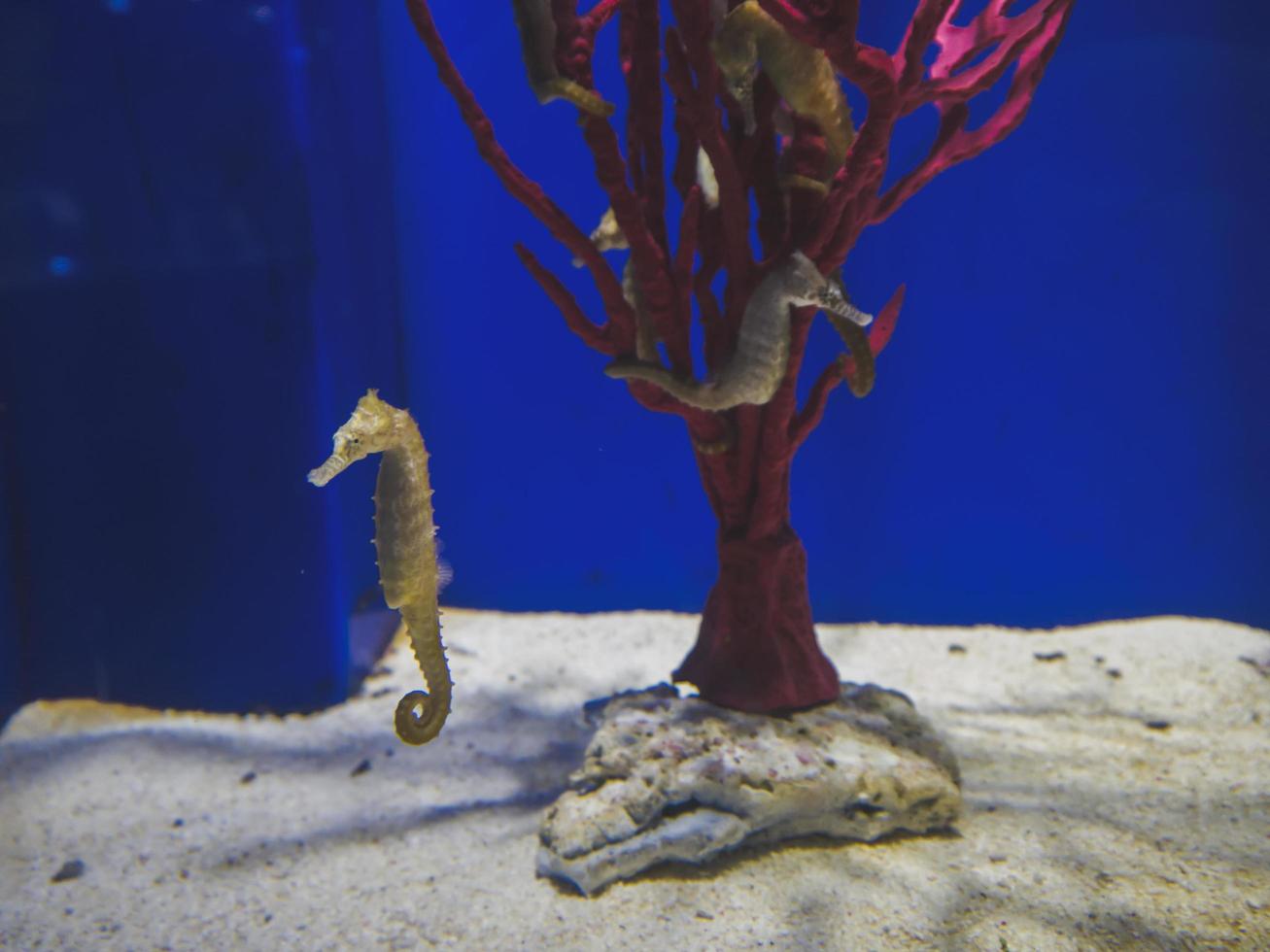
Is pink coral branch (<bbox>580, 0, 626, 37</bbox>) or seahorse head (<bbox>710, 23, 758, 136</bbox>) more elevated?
pink coral branch (<bbox>580, 0, 626, 37</bbox>)

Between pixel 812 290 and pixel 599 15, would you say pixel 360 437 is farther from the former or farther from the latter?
pixel 599 15

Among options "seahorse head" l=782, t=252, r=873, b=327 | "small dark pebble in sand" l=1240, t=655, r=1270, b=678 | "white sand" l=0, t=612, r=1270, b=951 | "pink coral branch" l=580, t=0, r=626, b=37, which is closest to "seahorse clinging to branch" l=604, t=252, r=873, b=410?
"seahorse head" l=782, t=252, r=873, b=327

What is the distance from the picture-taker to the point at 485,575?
15.6 ft

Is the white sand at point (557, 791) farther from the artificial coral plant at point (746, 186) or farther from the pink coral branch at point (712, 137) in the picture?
the pink coral branch at point (712, 137)

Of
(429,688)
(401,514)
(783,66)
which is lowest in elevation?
(429,688)

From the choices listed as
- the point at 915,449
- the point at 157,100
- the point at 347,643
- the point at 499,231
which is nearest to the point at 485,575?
the point at 347,643

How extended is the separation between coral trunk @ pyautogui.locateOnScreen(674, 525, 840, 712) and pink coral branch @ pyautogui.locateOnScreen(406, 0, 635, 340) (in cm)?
82

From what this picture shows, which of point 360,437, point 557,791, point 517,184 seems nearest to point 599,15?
point 517,184

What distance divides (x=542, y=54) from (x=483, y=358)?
2.42m

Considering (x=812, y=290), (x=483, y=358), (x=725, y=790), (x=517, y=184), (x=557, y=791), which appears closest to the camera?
(x=812, y=290)

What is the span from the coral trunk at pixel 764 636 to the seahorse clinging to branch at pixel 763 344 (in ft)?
1.97

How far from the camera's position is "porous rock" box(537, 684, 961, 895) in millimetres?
2373

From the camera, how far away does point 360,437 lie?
92.8 inches

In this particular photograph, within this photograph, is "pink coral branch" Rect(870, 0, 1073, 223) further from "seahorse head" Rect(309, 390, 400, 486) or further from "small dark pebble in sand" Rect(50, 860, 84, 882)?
"small dark pebble in sand" Rect(50, 860, 84, 882)
